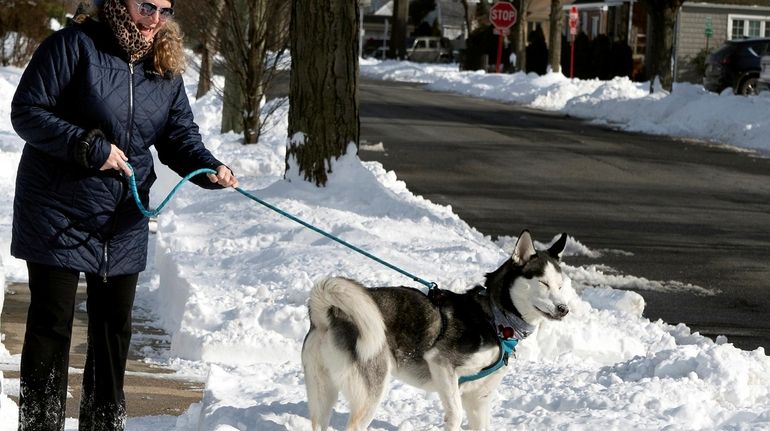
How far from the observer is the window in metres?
48.7

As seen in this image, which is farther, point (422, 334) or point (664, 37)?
point (664, 37)

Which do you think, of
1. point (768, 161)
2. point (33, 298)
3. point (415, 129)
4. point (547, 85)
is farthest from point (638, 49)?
point (33, 298)

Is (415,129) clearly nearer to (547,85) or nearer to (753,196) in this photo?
(753,196)

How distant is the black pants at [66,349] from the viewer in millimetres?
4812

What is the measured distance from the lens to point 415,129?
86.3ft

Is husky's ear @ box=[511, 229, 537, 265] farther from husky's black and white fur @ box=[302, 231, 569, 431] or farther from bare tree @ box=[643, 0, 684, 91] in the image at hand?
bare tree @ box=[643, 0, 684, 91]

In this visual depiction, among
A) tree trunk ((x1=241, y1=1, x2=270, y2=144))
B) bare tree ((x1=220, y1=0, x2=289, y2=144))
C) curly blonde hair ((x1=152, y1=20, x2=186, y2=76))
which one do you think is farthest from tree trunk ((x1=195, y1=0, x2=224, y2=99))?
curly blonde hair ((x1=152, y1=20, x2=186, y2=76))

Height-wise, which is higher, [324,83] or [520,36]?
[324,83]

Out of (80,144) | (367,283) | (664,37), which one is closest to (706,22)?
(664,37)

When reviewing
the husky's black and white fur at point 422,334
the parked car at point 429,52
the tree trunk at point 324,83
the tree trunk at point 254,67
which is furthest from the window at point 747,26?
the husky's black and white fur at point 422,334

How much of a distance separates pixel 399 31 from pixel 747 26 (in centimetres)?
3215

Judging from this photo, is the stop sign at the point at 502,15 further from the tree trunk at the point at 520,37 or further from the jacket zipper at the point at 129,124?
the jacket zipper at the point at 129,124

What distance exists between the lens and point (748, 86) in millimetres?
33656

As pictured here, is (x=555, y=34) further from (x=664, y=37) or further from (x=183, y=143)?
(x=183, y=143)
